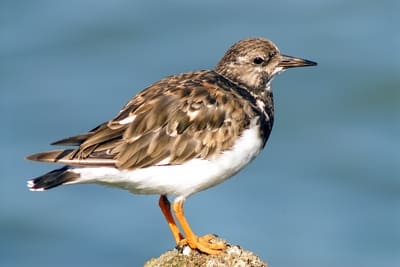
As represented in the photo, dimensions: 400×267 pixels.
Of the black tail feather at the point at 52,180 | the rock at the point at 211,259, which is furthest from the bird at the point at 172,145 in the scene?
the rock at the point at 211,259

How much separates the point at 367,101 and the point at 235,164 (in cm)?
969

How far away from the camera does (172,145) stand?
22.7 ft

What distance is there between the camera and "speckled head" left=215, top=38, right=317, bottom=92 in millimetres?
7531

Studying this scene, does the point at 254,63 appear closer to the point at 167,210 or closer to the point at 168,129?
the point at 168,129

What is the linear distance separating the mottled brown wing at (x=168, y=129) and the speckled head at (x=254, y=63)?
0.45m

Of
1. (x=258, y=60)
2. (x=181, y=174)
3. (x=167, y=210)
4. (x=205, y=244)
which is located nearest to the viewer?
(x=205, y=244)

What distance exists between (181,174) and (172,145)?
19 centimetres

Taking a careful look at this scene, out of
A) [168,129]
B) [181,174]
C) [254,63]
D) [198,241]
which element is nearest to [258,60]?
[254,63]

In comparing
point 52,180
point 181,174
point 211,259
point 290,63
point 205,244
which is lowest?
point 211,259

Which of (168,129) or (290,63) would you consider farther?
(290,63)

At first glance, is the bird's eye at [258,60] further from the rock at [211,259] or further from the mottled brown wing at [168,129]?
the rock at [211,259]

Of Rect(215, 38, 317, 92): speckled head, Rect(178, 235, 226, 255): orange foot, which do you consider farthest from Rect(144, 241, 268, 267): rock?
Rect(215, 38, 317, 92): speckled head

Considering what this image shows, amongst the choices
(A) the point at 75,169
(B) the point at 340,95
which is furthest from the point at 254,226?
(A) the point at 75,169

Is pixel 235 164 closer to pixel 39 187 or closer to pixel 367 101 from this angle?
pixel 39 187
